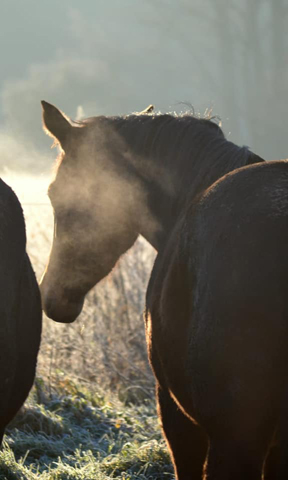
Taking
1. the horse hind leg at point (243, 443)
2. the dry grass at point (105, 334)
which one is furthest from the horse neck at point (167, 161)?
the dry grass at point (105, 334)

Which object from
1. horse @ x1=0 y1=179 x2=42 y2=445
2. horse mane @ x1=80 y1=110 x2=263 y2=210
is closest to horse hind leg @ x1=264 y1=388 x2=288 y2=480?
horse @ x1=0 y1=179 x2=42 y2=445

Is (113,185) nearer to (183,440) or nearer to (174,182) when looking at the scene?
(174,182)

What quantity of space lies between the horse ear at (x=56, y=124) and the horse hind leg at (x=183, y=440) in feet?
5.61

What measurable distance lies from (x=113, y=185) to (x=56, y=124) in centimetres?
53

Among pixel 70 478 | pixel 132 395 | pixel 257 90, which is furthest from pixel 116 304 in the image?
pixel 257 90

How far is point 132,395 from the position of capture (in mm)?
8102

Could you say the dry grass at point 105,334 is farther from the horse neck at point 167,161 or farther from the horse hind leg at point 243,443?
the horse hind leg at point 243,443

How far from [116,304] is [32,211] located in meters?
1.74

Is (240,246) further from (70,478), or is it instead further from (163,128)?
(70,478)

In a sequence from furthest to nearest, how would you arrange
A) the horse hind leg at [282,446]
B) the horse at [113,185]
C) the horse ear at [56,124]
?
the horse ear at [56,124]
the horse at [113,185]
the horse hind leg at [282,446]

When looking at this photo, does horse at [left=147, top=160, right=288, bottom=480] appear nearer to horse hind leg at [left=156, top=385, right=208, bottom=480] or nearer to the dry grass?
horse hind leg at [left=156, top=385, right=208, bottom=480]

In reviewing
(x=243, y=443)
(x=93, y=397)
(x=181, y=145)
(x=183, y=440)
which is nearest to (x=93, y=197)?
(x=181, y=145)

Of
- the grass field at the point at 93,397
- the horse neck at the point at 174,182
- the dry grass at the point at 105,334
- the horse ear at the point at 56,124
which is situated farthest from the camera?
the dry grass at the point at 105,334

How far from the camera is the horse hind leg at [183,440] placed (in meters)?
3.27
